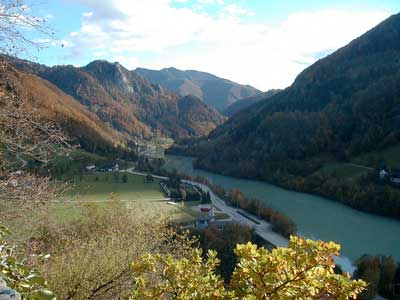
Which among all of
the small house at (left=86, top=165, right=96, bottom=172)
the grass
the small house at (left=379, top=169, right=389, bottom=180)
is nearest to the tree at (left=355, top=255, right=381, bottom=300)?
the small house at (left=379, top=169, right=389, bottom=180)

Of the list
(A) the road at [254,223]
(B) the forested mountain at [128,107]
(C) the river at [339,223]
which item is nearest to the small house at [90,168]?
(A) the road at [254,223]

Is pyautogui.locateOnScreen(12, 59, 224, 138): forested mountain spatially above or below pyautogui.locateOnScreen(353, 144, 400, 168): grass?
above

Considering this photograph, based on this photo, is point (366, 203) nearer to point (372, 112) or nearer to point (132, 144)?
point (372, 112)

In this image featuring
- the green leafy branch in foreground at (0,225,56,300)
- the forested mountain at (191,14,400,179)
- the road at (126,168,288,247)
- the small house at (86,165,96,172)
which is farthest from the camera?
the forested mountain at (191,14,400,179)

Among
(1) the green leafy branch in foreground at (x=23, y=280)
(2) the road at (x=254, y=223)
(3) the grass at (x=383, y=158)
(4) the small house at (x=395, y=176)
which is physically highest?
(1) the green leafy branch in foreground at (x=23, y=280)

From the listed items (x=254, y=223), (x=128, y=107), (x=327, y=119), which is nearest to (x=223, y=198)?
(x=254, y=223)

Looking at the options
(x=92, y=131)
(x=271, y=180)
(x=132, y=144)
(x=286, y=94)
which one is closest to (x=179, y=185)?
(x=271, y=180)

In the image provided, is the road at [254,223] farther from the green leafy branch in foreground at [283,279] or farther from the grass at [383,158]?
the green leafy branch in foreground at [283,279]

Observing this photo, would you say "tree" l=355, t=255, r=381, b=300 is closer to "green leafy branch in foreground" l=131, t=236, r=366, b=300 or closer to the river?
the river
